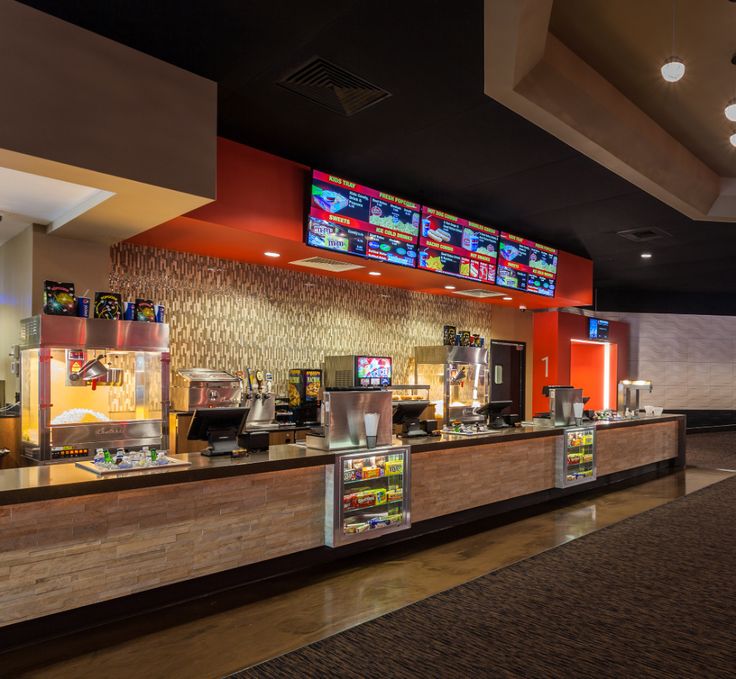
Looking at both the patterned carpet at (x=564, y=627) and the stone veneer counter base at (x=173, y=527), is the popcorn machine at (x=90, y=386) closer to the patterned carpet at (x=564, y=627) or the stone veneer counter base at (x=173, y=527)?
the stone veneer counter base at (x=173, y=527)

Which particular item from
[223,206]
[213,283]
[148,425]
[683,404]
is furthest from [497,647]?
[683,404]

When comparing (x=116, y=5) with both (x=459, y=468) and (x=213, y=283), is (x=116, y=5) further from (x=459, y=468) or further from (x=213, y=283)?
(x=459, y=468)

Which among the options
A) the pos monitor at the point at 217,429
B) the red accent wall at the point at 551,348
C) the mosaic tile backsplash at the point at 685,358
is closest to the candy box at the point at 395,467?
the pos monitor at the point at 217,429

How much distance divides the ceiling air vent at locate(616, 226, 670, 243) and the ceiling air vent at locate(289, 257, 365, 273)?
12.4 ft

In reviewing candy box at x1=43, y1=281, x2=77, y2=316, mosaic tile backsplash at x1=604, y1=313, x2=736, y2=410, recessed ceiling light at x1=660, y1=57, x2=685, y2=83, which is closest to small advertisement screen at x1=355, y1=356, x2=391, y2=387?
candy box at x1=43, y1=281, x2=77, y2=316

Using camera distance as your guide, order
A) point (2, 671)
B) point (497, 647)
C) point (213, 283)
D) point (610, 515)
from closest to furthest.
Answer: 1. point (2, 671)
2. point (497, 647)
3. point (610, 515)
4. point (213, 283)

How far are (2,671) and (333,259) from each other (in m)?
4.20

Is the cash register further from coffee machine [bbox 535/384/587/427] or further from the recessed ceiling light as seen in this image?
coffee machine [bbox 535/384/587/427]

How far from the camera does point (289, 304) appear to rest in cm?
703

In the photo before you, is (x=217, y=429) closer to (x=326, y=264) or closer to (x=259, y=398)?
(x=259, y=398)

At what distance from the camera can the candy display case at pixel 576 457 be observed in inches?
246

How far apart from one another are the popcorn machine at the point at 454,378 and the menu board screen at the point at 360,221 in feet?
8.01

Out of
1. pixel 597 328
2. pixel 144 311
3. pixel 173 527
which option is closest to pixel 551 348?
pixel 597 328

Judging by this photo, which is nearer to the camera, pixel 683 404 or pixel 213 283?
pixel 213 283
